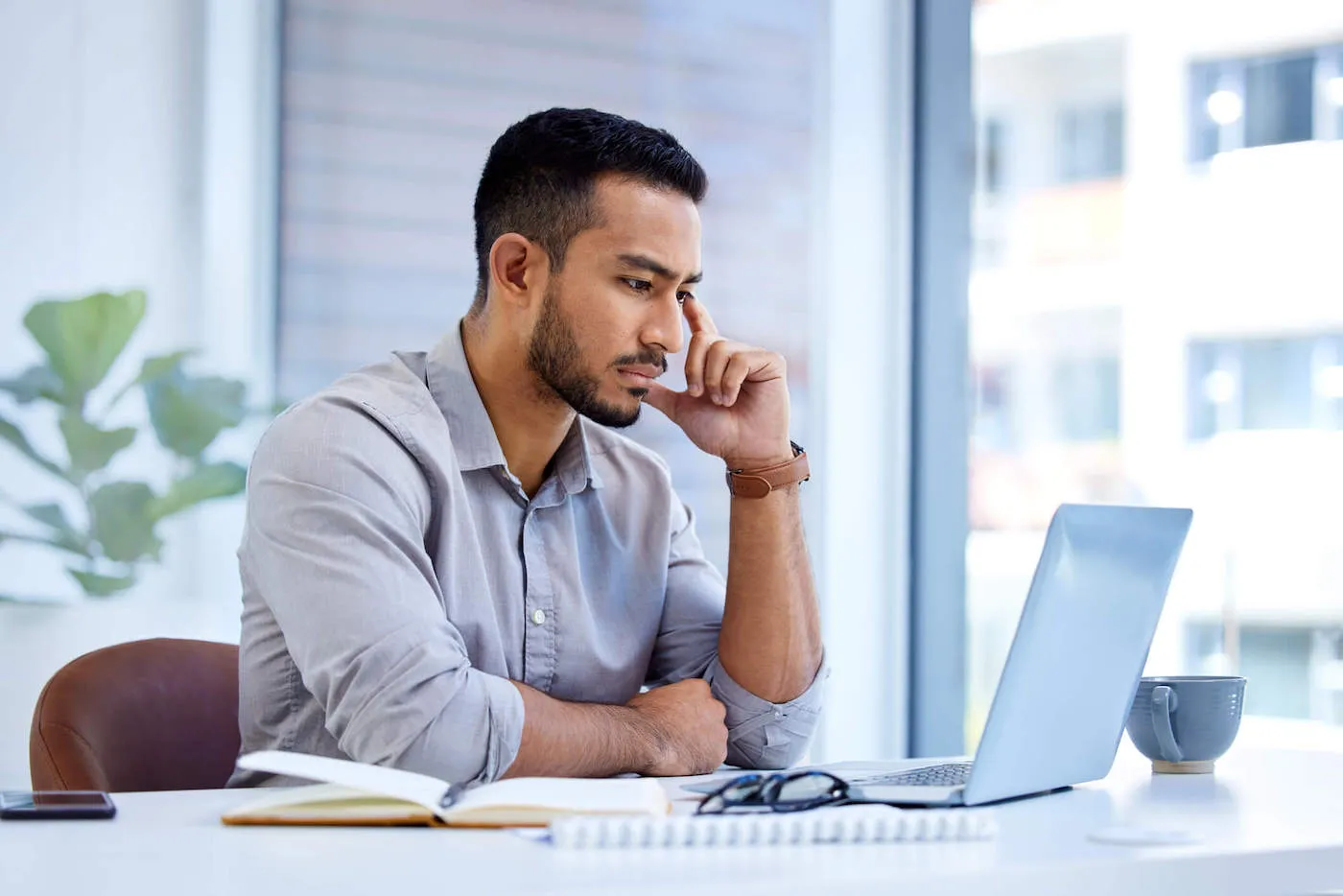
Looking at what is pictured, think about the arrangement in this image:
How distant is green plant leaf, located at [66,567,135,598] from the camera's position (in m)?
2.53

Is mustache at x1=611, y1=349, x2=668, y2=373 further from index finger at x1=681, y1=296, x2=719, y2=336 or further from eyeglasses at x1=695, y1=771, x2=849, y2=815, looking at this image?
eyeglasses at x1=695, y1=771, x2=849, y2=815

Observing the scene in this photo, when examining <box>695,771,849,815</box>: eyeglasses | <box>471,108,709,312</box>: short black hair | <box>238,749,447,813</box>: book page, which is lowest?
<box>695,771,849,815</box>: eyeglasses

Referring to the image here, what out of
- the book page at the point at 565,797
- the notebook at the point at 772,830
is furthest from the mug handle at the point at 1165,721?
the book page at the point at 565,797

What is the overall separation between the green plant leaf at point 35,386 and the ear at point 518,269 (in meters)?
1.09

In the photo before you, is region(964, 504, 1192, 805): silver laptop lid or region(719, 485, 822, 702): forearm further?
region(719, 485, 822, 702): forearm

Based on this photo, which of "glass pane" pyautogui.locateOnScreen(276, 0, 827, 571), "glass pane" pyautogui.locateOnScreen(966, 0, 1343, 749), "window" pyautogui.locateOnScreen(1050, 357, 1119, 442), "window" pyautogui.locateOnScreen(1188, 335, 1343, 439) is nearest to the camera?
"glass pane" pyautogui.locateOnScreen(276, 0, 827, 571)

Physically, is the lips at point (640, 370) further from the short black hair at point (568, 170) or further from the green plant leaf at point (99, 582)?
the green plant leaf at point (99, 582)

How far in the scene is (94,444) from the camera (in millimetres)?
2521

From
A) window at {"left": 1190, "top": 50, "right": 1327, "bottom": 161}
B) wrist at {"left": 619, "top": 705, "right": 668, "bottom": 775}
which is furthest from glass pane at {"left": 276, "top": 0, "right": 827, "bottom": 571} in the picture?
window at {"left": 1190, "top": 50, "right": 1327, "bottom": 161}

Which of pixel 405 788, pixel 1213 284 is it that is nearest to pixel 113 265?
pixel 405 788

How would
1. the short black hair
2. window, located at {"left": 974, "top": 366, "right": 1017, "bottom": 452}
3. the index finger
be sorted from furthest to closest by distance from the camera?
1. window, located at {"left": 974, "top": 366, "right": 1017, "bottom": 452}
2. the index finger
3. the short black hair

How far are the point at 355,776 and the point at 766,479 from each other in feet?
3.03

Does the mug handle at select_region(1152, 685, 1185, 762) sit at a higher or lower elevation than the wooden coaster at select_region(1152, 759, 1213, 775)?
higher

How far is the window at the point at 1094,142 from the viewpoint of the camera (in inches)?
378
